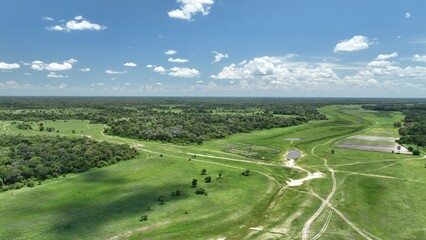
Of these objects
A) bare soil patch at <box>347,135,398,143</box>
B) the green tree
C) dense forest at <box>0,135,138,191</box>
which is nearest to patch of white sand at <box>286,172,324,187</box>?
the green tree

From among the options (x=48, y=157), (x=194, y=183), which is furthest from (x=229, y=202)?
(x=48, y=157)

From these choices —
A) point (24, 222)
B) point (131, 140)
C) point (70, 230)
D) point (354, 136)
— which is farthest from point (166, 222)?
point (354, 136)

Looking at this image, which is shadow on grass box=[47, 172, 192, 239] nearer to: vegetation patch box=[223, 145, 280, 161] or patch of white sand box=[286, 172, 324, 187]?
patch of white sand box=[286, 172, 324, 187]

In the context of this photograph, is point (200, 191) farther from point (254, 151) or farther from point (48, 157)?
point (254, 151)

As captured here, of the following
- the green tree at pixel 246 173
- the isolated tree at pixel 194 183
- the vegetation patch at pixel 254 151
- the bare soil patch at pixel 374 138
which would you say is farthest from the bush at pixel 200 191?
the bare soil patch at pixel 374 138

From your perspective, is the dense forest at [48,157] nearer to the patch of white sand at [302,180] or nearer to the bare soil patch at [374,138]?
the patch of white sand at [302,180]

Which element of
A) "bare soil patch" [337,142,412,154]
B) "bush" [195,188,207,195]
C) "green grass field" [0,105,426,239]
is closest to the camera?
"green grass field" [0,105,426,239]

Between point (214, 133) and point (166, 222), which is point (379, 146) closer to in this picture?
point (214, 133)
